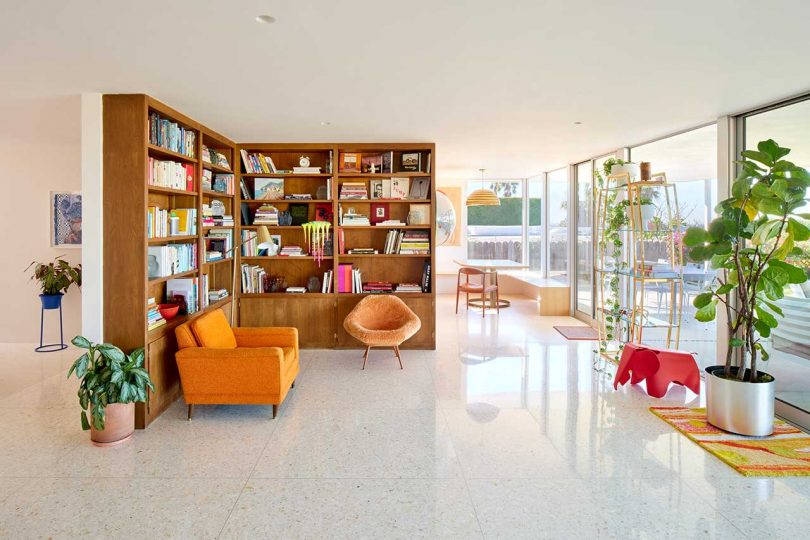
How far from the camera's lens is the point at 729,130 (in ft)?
15.5

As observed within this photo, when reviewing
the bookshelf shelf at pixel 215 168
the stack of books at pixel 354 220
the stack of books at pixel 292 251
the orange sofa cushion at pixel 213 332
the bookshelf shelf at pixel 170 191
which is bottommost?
the orange sofa cushion at pixel 213 332

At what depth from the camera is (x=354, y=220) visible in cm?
644

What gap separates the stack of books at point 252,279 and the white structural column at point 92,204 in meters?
2.45

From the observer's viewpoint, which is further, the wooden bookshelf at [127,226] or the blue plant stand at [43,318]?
the blue plant stand at [43,318]

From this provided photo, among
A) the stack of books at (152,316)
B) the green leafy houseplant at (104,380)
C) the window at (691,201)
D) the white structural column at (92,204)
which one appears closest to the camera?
the green leafy houseplant at (104,380)

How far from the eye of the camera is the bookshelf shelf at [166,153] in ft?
13.5

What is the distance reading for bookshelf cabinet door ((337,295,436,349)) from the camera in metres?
6.40

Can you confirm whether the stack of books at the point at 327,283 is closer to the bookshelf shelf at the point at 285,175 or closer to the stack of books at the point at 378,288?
the stack of books at the point at 378,288

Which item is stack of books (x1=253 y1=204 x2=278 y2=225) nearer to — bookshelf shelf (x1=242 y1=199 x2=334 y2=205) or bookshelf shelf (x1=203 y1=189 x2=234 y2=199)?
bookshelf shelf (x1=242 y1=199 x2=334 y2=205)

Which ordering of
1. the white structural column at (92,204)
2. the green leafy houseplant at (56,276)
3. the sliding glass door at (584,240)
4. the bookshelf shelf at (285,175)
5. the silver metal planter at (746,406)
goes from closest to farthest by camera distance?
the silver metal planter at (746,406), the white structural column at (92,204), the green leafy houseplant at (56,276), the bookshelf shelf at (285,175), the sliding glass door at (584,240)

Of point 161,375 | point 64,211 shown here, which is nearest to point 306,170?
point 161,375

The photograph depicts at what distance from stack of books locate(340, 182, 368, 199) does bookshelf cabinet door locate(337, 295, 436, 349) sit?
121 centimetres

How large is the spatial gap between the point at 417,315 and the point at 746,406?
3513mm

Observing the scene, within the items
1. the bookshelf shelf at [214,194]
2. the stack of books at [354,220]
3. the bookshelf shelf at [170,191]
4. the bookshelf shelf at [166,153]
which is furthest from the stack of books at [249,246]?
the bookshelf shelf at [166,153]
